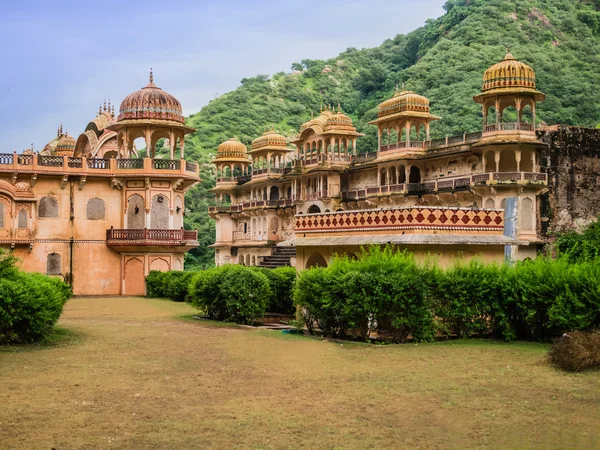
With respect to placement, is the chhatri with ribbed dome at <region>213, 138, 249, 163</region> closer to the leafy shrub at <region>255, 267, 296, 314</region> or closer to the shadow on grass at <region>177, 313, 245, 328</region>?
the leafy shrub at <region>255, 267, 296, 314</region>

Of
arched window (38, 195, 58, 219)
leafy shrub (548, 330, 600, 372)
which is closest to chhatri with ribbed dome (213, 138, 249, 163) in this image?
arched window (38, 195, 58, 219)

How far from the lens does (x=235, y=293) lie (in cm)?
2053

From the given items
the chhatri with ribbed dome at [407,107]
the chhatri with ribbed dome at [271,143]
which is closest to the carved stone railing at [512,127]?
the chhatri with ribbed dome at [407,107]

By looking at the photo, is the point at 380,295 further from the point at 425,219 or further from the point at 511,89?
the point at 511,89

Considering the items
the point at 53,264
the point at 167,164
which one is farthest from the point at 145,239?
the point at 53,264

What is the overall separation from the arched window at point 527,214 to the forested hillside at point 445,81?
81.1 feet

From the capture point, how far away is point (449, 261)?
53.7 ft

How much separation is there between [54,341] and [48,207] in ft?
66.4

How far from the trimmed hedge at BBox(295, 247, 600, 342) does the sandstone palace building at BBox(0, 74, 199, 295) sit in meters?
21.4

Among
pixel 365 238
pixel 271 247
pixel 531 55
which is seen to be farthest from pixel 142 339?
pixel 531 55

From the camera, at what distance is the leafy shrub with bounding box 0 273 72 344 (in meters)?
14.4

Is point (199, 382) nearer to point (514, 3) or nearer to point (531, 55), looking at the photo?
point (531, 55)

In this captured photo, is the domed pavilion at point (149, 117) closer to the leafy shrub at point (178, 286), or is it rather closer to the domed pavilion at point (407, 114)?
the leafy shrub at point (178, 286)

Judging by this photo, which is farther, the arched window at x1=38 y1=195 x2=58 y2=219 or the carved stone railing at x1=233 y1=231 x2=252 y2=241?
the carved stone railing at x1=233 y1=231 x2=252 y2=241
